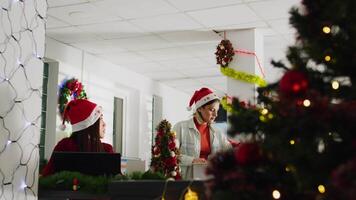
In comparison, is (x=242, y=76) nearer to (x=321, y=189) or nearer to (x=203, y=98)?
(x=203, y=98)

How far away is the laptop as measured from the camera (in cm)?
261

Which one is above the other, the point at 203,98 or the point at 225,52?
the point at 225,52

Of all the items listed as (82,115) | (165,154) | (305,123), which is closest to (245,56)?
(165,154)

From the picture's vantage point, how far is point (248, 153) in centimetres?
134

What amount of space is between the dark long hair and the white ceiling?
1688 millimetres

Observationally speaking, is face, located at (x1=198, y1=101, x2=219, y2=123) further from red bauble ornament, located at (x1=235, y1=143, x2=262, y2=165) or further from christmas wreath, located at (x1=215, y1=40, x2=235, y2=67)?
red bauble ornament, located at (x1=235, y1=143, x2=262, y2=165)

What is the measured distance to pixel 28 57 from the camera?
2547 mm

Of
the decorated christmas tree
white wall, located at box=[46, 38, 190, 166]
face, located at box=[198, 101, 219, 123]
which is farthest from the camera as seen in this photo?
white wall, located at box=[46, 38, 190, 166]

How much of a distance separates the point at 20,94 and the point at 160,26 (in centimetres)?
301

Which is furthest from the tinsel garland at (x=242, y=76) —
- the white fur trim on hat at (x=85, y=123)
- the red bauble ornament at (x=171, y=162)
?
the white fur trim on hat at (x=85, y=123)

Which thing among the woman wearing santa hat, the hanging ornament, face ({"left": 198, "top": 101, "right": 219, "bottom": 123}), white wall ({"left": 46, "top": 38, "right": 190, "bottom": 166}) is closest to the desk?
the hanging ornament

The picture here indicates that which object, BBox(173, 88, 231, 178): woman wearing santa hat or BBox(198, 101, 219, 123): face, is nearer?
BBox(173, 88, 231, 178): woman wearing santa hat

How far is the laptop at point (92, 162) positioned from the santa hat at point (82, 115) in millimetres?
589

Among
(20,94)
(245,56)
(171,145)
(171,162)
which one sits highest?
(245,56)
